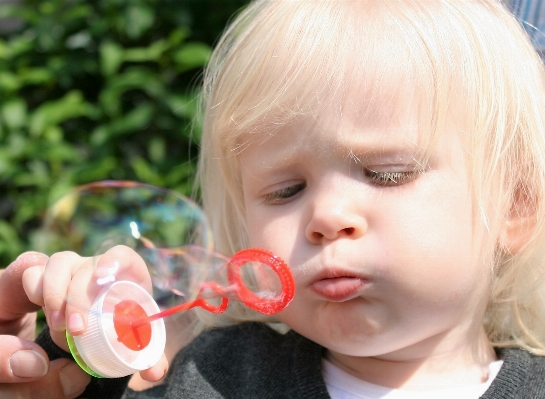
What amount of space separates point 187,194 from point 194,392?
1.31 m

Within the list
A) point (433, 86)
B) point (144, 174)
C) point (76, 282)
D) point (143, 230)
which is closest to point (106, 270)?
point (76, 282)

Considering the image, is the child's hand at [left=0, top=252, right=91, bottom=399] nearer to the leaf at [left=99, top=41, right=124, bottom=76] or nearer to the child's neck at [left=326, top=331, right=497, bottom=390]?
the child's neck at [left=326, top=331, right=497, bottom=390]

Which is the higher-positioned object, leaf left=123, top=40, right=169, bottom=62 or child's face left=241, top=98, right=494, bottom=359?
child's face left=241, top=98, right=494, bottom=359

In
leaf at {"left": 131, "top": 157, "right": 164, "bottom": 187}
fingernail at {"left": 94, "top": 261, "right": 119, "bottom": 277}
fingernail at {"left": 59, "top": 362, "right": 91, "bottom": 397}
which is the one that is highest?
fingernail at {"left": 94, "top": 261, "right": 119, "bottom": 277}

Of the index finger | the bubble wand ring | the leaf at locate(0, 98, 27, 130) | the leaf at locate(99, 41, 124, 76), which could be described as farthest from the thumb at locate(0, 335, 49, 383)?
the leaf at locate(0, 98, 27, 130)

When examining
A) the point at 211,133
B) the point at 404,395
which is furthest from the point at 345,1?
the point at 404,395

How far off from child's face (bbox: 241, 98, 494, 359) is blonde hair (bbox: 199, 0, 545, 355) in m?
0.04

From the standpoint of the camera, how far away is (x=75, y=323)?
3.39ft

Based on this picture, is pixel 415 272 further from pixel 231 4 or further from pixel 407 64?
pixel 231 4

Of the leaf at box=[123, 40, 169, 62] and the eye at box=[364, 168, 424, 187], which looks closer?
the eye at box=[364, 168, 424, 187]

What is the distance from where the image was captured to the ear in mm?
1269

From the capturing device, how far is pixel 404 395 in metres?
1.28

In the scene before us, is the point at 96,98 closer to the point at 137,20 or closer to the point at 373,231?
the point at 137,20

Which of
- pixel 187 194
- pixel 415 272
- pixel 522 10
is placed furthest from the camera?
pixel 187 194
